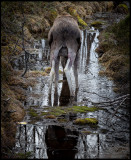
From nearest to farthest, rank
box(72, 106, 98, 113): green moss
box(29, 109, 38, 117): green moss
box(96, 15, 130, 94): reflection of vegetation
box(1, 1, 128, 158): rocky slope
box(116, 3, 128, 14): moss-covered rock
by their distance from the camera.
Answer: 1. box(1, 1, 128, 158): rocky slope
2. box(29, 109, 38, 117): green moss
3. box(72, 106, 98, 113): green moss
4. box(96, 15, 130, 94): reflection of vegetation
5. box(116, 3, 128, 14): moss-covered rock

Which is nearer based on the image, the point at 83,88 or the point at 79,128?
the point at 79,128

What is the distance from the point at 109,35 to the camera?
14.4 meters

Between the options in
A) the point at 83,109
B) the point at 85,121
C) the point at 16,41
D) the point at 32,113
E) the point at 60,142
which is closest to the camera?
the point at 60,142

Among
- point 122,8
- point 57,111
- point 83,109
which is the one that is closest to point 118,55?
point 83,109

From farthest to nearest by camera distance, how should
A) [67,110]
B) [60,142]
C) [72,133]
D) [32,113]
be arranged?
1. [67,110]
2. [32,113]
3. [72,133]
4. [60,142]

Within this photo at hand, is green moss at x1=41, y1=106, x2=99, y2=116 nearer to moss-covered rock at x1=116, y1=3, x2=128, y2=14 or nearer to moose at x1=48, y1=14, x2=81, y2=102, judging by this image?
moose at x1=48, y1=14, x2=81, y2=102

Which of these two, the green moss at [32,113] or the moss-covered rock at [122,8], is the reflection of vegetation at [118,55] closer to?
the green moss at [32,113]

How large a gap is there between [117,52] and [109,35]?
116 inches

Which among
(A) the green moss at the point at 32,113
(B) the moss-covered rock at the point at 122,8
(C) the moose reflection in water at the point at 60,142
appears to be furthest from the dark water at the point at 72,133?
(B) the moss-covered rock at the point at 122,8

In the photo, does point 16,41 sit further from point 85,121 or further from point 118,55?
point 85,121

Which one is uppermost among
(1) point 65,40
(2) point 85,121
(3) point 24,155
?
(1) point 65,40

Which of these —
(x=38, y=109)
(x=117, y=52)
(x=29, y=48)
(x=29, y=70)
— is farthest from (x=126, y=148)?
(x=29, y=48)

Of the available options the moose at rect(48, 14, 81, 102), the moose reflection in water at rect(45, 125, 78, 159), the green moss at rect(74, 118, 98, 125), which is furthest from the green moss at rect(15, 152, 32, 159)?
the moose at rect(48, 14, 81, 102)

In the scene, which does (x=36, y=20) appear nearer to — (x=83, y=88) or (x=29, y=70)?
(x=29, y=70)
